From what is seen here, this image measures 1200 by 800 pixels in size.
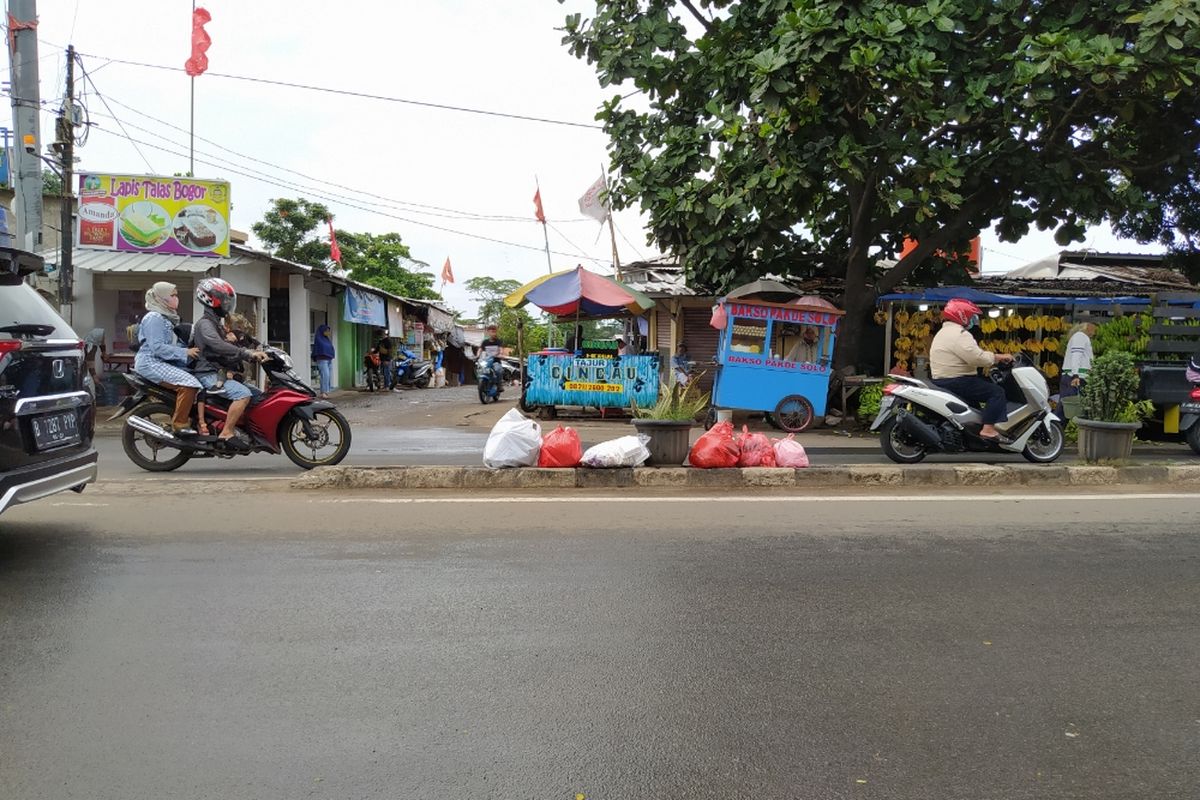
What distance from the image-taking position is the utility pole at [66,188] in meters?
13.7

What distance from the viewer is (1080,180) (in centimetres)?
1262

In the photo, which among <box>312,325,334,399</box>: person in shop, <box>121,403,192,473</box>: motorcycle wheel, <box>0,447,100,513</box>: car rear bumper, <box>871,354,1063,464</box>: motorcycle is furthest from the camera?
<box>312,325,334,399</box>: person in shop

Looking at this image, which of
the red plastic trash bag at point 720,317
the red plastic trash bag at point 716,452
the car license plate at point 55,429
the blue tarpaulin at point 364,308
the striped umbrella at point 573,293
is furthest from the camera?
the blue tarpaulin at point 364,308

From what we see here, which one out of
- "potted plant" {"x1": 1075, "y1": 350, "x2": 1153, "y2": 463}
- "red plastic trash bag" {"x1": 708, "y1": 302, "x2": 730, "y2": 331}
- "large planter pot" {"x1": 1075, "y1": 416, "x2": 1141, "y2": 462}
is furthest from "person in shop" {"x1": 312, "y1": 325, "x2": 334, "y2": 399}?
"large planter pot" {"x1": 1075, "y1": 416, "x2": 1141, "y2": 462}

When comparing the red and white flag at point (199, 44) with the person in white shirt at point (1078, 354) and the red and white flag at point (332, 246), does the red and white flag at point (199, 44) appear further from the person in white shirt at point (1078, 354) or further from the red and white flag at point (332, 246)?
the person in white shirt at point (1078, 354)

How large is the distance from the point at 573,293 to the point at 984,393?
7.83 meters

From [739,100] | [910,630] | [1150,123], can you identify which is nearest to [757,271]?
[739,100]

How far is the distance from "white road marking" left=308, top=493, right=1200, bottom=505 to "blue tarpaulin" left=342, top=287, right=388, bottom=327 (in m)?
17.3

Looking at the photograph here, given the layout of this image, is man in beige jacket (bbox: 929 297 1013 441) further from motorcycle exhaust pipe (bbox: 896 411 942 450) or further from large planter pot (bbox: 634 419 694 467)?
large planter pot (bbox: 634 419 694 467)

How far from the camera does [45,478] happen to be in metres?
4.81

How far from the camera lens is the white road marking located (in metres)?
6.76

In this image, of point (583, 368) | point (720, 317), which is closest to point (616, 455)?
point (720, 317)

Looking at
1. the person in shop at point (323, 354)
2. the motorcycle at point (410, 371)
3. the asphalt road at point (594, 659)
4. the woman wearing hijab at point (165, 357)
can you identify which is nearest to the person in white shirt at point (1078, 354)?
the asphalt road at point (594, 659)

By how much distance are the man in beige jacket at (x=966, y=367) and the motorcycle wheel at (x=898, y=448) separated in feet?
2.03
